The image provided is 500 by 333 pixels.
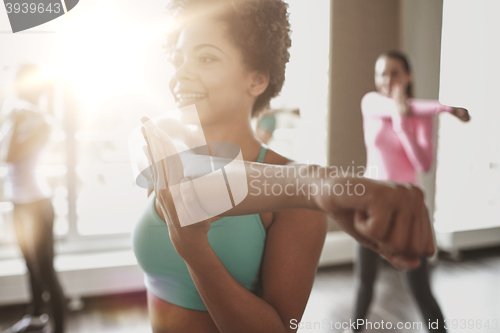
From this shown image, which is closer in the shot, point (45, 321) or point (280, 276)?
point (280, 276)

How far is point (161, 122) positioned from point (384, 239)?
0.30 m

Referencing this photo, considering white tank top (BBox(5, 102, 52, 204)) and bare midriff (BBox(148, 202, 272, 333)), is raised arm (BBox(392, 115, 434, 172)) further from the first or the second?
white tank top (BBox(5, 102, 52, 204))

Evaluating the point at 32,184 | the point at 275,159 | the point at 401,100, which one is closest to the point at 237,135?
the point at 275,159

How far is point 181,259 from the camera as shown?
0.36 m

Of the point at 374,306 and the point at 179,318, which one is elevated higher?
the point at 179,318

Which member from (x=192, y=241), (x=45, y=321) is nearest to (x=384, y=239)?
(x=192, y=241)

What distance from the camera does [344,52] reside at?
117cm

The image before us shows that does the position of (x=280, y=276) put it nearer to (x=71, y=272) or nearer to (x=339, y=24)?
(x=339, y=24)

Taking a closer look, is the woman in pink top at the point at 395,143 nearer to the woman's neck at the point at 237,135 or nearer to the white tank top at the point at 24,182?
the woman's neck at the point at 237,135

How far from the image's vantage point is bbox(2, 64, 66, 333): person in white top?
3.16 feet

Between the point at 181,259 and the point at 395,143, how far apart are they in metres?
0.67

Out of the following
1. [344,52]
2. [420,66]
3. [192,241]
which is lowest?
[192,241]

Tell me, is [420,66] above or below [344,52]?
below

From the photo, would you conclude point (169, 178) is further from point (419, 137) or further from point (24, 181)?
point (24, 181)
